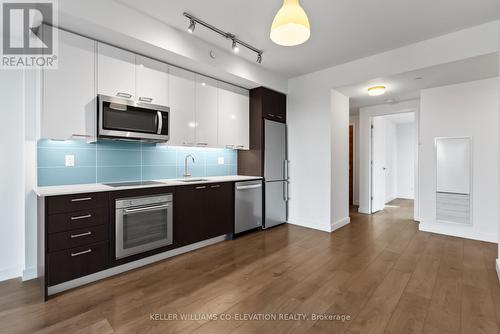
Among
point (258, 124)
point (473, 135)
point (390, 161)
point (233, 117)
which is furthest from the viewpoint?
point (390, 161)

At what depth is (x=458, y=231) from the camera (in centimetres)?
382

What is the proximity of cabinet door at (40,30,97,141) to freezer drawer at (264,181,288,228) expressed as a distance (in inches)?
107

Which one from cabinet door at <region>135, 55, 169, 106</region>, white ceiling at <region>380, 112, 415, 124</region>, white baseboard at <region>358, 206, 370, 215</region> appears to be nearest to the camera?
cabinet door at <region>135, 55, 169, 106</region>

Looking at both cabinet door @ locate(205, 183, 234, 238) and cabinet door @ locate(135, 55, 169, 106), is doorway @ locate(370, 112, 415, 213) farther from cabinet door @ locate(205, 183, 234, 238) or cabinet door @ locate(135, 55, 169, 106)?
cabinet door @ locate(135, 55, 169, 106)

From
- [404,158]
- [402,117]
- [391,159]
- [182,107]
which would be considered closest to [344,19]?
[182,107]

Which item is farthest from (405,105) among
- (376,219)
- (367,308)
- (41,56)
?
(41,56)

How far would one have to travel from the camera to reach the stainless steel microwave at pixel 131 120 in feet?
8.29

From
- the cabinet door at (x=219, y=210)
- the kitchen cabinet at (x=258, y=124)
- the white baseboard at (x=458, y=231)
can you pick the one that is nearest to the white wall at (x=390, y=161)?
the white baseboard at (x=458, y=231)

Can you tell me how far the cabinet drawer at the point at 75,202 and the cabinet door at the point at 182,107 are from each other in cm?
112

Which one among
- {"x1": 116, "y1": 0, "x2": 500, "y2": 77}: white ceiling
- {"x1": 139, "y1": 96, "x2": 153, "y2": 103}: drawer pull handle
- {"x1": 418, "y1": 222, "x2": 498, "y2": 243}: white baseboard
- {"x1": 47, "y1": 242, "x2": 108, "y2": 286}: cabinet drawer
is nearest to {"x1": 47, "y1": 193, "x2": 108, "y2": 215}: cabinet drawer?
{"x1": 47, "y1": 242, "x2": 108, "y2": 286}: cabinet drawer

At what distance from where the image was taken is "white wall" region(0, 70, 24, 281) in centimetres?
244

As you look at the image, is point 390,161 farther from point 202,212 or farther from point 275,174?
point 202,212

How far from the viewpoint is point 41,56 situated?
2254 millimetres

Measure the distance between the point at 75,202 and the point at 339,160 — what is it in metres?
3.82
